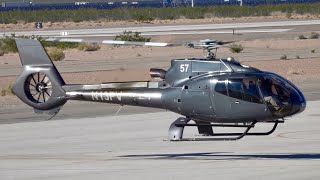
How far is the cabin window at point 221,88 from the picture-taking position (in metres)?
19.2

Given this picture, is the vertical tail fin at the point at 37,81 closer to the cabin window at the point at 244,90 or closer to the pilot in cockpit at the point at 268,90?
the cabin window at the point at 244,90

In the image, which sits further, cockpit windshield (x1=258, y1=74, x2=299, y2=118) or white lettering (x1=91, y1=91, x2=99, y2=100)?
white lettering (x1=91, y1=91, x2=99, y2=100)

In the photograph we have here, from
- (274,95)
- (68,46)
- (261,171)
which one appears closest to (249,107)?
(274,95)

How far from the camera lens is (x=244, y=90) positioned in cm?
1908

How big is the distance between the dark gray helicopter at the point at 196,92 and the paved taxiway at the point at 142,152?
2.73 feet

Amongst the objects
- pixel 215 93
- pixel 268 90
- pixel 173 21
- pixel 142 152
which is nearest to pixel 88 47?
pixel 142 152

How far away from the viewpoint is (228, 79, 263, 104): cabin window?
18969mm

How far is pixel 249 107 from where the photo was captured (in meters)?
19.0

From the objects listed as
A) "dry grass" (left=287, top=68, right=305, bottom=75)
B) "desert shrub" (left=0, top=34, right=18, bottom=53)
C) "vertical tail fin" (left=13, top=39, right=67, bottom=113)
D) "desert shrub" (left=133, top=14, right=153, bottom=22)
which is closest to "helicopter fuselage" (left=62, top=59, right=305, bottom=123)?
"vertical tail fin" (left=13, top=39, right=67, bottom=113)

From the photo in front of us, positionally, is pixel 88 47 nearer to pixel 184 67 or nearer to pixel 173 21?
pixel 184 67

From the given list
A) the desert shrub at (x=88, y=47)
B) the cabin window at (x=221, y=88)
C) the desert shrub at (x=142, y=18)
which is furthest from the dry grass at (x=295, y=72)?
the desert shrub at (x=142, y=18)

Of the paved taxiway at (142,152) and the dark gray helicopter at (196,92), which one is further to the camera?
the dark gray helicopter at (196,92)

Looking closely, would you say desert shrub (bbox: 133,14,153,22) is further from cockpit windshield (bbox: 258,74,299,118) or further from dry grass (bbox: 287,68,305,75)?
cockpit windshield (bbox: 258,74,299,118)

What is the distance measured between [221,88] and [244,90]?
48 cm
